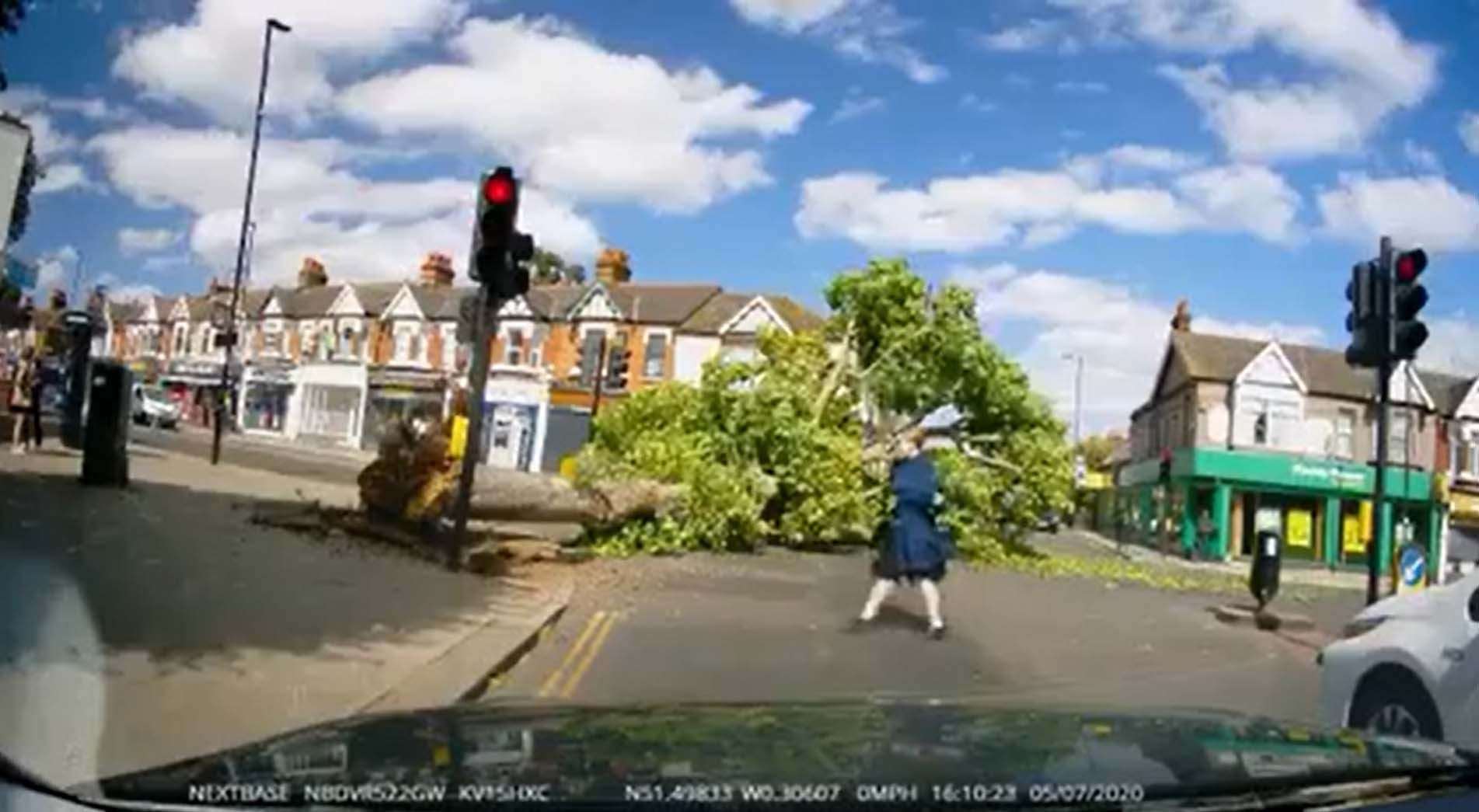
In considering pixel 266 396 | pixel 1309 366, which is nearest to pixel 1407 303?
pixel 1309 366

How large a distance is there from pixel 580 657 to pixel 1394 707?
12.0 ft

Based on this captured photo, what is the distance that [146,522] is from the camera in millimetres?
4695

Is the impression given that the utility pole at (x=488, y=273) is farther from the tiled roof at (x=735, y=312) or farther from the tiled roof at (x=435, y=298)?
the tiled roof at (x=735, y=312)


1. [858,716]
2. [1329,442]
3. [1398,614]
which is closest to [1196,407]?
[1329,442]

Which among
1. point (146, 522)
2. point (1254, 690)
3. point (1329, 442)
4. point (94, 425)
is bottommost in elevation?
point (1254, 690)

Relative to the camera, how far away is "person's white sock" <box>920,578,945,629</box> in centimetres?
600

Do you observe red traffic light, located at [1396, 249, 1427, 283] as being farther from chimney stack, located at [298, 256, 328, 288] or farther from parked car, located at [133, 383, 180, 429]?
parked car, located at [133, 383, 180, 429]

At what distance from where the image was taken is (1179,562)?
805cm

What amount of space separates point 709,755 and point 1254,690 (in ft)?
13.7

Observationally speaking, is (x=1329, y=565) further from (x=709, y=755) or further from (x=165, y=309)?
(x=165, y=309)

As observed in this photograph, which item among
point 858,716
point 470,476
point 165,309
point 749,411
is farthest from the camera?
point 749,411

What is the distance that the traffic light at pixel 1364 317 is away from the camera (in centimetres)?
450

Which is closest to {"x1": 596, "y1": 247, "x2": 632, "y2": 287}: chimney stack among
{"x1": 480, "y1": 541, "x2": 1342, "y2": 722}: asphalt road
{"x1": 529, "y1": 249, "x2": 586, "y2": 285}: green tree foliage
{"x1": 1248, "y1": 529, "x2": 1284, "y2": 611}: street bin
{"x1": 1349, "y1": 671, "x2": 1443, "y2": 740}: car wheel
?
{"x1": 529, "y1": 249, "x2": 586, "y2": 285}: green tree foliage

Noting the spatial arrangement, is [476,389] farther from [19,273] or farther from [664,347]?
[19,273]
